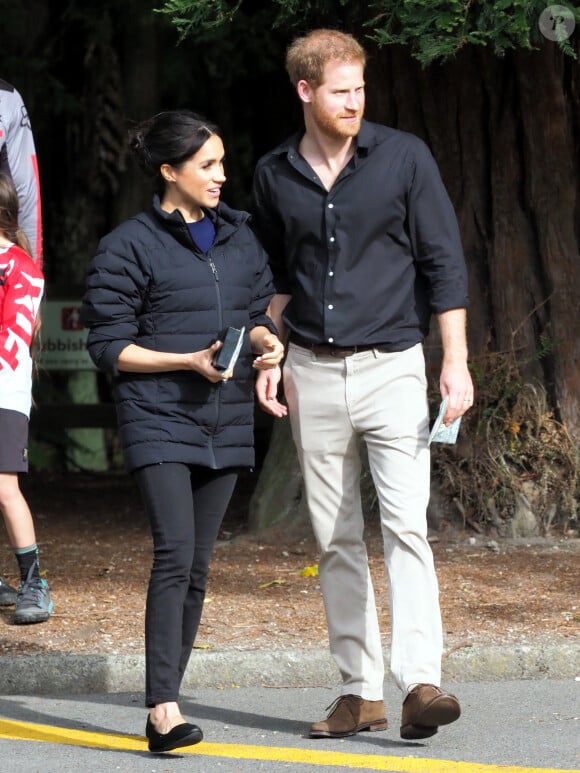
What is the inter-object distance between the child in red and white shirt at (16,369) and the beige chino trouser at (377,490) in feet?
5.29

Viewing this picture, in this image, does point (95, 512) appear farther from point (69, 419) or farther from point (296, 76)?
point (296, 76)

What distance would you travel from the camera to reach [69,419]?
43.3 ft

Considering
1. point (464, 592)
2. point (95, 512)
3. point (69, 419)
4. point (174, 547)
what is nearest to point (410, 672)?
point (174, 547)

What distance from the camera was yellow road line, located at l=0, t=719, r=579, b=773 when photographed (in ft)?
14.5

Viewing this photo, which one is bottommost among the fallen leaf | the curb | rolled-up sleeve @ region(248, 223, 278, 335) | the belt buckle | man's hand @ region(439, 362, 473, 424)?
the fallen leaf

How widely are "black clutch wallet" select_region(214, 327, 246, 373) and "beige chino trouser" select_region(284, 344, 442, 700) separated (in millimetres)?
385

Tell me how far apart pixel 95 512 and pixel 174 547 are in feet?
19.3

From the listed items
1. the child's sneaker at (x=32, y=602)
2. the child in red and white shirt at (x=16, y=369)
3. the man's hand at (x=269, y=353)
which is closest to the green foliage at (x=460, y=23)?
the child in red and white shirt at (x=16, y=369)

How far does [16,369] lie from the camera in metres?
6.15

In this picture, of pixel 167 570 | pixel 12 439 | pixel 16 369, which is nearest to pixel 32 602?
pixel 12 439

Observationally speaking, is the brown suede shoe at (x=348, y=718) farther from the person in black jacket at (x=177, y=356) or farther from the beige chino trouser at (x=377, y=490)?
the person in black jacket at (x=177, y=356)

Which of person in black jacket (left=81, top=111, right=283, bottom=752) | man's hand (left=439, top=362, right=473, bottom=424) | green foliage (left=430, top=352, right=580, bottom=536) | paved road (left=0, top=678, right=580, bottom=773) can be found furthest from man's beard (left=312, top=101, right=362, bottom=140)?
green foliage (left=430, top=352, right=580, bottom=536)

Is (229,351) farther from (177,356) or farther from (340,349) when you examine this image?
(340,349)

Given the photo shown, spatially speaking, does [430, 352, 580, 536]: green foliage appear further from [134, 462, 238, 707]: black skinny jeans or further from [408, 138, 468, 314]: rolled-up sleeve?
[134, 462, 238, 707]: black skinny jeans
